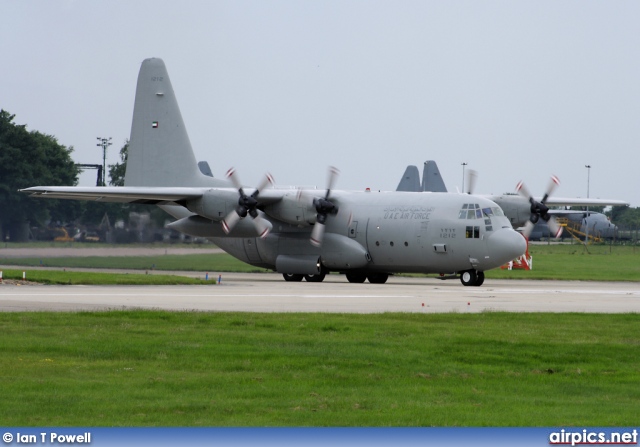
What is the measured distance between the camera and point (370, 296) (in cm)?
3080

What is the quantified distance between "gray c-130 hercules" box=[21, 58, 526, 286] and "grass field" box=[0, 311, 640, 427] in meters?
17.7

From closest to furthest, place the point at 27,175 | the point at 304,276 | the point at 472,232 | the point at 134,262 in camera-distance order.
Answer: the point at 472,232 → the point at 304,276 → the point at 134,262 → the point at 27,175

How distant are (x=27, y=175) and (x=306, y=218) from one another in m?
26.5

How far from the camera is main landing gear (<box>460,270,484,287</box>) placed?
3978 cm

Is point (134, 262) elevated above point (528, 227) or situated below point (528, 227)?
below

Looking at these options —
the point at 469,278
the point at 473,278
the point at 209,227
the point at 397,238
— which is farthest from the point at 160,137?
the point at 473,278

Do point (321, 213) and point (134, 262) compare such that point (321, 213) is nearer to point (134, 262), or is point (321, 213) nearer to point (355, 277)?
point (355, 277)

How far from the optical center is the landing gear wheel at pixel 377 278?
4347 centimetres

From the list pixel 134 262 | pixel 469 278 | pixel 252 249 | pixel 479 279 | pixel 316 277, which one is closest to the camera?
pixel 479 279

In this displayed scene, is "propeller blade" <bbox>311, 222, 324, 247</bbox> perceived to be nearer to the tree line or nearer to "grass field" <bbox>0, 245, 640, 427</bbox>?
the tree line

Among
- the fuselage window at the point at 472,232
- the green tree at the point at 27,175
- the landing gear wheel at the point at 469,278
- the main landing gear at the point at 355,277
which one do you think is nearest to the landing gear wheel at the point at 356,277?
the main landing gear at the point at 355,277

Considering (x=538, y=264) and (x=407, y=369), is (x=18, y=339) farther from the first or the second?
(x=538, y=264)

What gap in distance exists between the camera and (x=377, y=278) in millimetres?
43625

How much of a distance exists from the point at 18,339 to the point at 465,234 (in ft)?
80.9
